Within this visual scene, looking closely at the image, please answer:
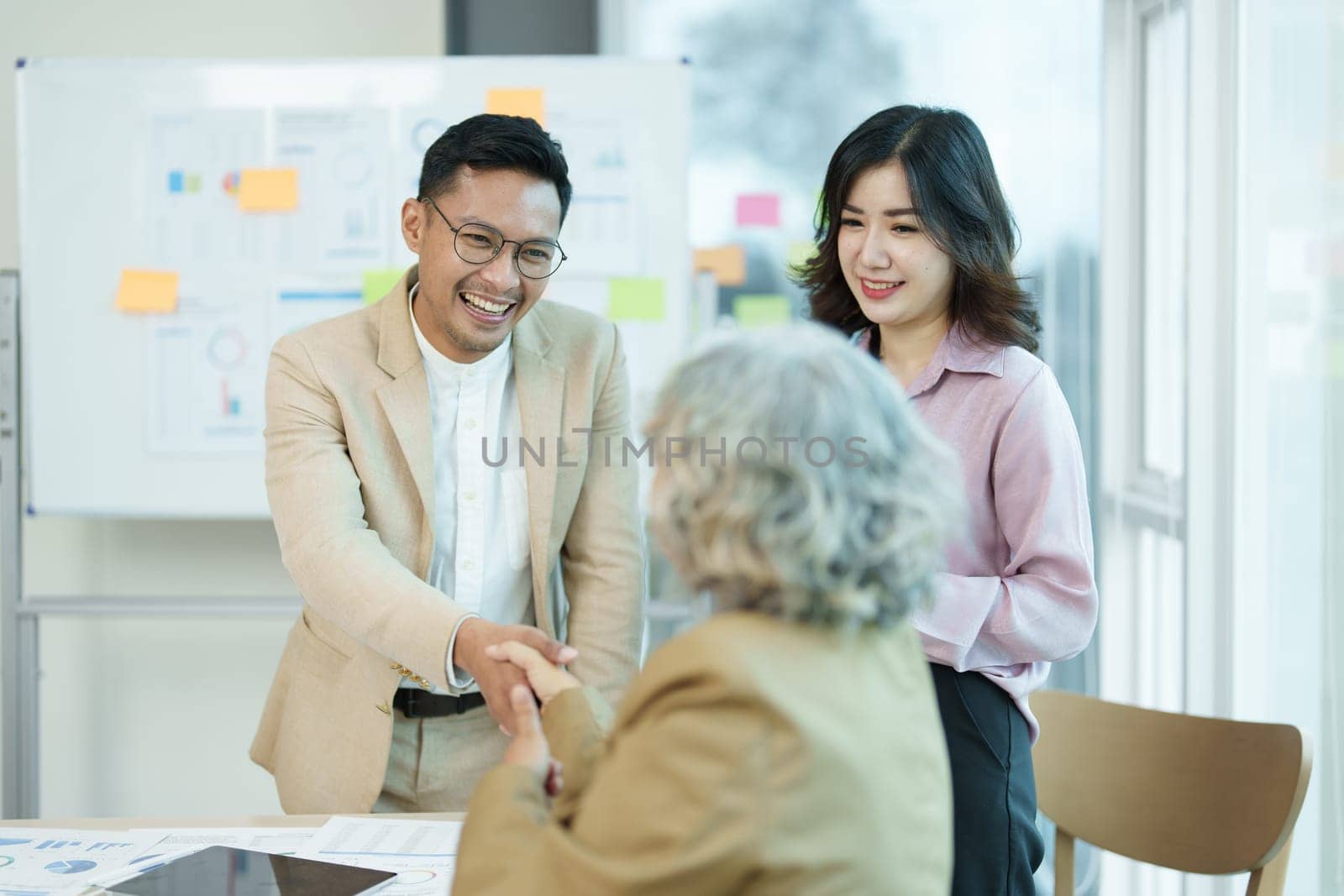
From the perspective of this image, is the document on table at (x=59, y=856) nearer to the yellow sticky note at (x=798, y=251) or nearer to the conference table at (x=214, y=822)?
the conference table at (x=214, y=822)

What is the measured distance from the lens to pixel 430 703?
1654 mm

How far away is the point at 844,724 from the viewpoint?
2.87 ft

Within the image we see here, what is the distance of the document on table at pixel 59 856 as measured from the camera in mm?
1307

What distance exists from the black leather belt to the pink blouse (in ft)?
2.15

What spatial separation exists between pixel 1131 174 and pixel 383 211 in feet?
5.76

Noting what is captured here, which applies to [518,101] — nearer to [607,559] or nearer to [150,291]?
[150,291]

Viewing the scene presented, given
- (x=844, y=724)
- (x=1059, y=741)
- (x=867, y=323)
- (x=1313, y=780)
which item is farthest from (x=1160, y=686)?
(x=844, y=724)

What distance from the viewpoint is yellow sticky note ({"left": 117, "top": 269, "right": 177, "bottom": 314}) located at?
2.74 meters

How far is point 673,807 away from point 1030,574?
0.73 metres

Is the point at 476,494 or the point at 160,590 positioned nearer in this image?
the point at 476,494

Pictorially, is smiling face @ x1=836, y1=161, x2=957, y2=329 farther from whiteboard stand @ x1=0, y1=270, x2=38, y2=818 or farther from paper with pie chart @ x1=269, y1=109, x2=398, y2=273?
whiteboard stand @ x1=0, y1=270, x2=38, y2=818

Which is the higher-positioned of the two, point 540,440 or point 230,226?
point 230,226

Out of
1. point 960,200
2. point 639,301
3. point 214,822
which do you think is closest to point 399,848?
point 214,822

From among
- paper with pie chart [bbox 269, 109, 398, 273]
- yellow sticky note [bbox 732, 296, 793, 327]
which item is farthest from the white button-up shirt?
yellow sticky note [bbox 732, 296, 793, 327]
